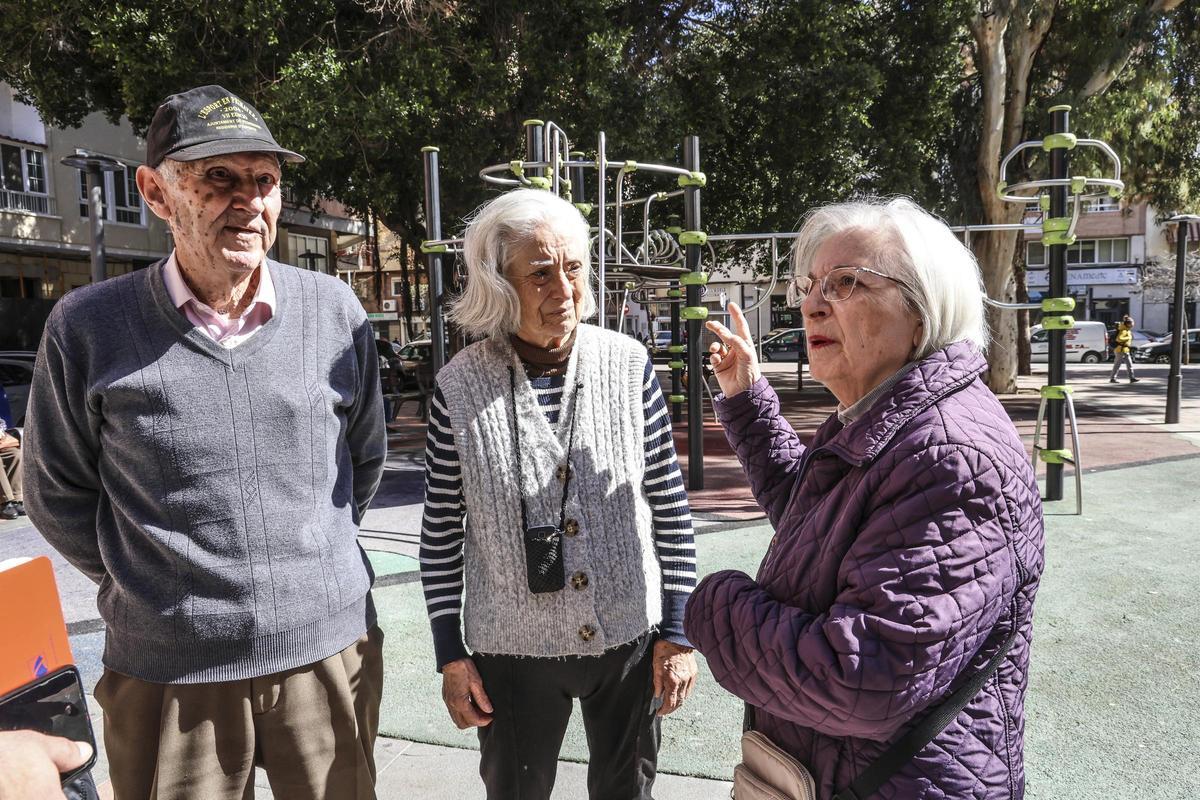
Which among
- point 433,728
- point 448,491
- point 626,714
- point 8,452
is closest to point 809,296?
point 448,491

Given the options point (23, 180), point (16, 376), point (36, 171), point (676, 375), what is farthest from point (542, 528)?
point (36, 171)

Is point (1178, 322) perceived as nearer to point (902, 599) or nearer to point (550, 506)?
point (550, 506)

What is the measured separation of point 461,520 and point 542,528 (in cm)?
25

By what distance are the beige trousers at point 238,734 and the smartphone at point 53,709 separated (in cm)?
37

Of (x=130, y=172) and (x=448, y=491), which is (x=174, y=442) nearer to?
(x=448, y=491)

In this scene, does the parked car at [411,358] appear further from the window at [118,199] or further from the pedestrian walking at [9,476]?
the pedestrian walking at [9,476]

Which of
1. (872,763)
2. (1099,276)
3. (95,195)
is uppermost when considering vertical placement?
(1099,276)

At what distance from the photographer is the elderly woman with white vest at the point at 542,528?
187 centimetres

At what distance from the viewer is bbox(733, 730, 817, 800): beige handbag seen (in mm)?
1439

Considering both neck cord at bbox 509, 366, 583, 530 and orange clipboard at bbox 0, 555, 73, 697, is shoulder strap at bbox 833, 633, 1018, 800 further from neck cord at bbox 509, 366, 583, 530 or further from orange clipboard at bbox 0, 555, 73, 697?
orange clipboard at bbox 0, 555, 73, 697

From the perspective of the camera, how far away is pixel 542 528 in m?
1.84

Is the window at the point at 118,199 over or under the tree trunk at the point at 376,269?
over

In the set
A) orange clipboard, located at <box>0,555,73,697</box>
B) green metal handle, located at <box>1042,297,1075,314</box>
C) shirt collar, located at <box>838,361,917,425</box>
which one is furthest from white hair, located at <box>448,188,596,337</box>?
green metal handle, located at <box>1042,297,1075,314</box>

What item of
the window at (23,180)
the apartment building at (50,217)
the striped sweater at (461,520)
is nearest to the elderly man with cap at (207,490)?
the striped sweater at (461,520)
